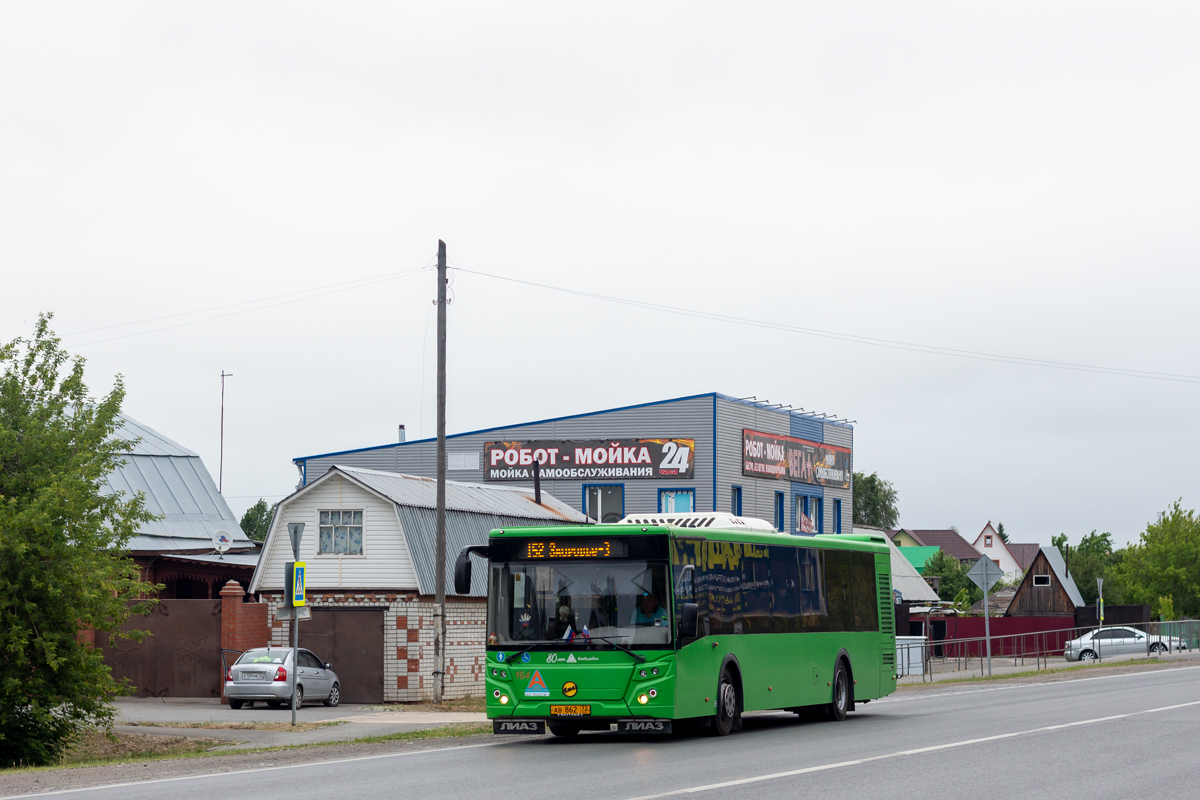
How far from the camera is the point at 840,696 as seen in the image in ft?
73.8

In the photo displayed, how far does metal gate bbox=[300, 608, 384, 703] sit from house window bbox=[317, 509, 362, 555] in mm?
1412

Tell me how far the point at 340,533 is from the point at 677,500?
2143 centimetres

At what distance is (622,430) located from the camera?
56219 millimetres

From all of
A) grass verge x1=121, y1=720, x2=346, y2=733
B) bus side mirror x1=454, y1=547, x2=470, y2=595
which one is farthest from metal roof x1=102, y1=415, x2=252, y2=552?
bus side mirror x1=454, y1=547, x2=470, y2=595

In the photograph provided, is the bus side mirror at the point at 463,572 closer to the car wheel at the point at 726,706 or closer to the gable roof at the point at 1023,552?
the car wheel at the point at 726,706

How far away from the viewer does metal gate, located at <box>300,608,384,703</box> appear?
109 feet

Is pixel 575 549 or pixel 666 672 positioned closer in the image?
pixel 666 672

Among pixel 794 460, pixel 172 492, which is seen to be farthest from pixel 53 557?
pixel 794 460

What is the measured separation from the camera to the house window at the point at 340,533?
111 ft

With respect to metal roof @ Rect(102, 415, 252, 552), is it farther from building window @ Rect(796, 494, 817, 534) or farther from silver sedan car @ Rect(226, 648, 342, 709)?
building window @ Rect(796, 494, 817, 534)

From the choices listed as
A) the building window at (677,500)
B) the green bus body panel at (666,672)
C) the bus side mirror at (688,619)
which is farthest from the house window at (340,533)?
the building window at (677,500)

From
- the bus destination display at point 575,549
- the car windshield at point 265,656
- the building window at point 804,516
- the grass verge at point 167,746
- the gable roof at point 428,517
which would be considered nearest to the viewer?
the bus destination display at point 575,549

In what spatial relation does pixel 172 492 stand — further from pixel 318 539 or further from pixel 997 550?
pixel 997 550

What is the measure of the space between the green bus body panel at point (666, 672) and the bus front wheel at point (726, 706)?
7.8 inches
